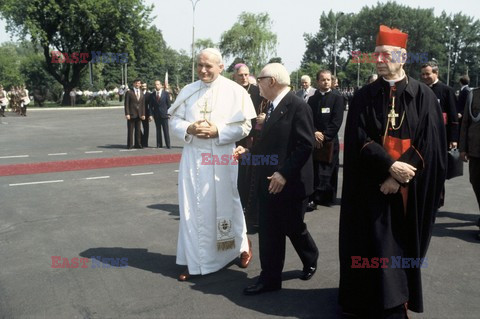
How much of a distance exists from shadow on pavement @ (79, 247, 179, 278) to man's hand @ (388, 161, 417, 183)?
2.39 metres

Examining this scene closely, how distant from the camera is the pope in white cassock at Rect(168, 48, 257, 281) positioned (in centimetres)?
451

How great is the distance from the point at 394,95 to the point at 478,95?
322 cm

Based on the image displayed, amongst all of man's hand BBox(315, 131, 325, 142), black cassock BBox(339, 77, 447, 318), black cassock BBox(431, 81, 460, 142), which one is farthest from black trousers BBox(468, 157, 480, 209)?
black cassock BBox(339, 77, 447, 318)

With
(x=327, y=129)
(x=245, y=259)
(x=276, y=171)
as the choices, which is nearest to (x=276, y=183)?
(x=276, y=171)

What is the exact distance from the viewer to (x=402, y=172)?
10.8ft

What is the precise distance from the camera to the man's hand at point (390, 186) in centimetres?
336

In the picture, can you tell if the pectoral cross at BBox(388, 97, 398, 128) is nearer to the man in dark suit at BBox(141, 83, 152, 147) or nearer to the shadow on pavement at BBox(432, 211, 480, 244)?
the shadow on pavement at BBox(432, 211, 480, 244)

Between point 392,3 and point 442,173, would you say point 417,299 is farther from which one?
point 392,3

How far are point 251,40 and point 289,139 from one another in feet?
223

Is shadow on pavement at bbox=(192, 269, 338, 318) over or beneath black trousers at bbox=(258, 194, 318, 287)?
beneath

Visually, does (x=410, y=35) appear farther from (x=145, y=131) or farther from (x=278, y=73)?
(x=278, y=73)

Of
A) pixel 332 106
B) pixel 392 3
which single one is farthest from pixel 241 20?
pixel 332 106

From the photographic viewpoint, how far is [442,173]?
3.48 meters

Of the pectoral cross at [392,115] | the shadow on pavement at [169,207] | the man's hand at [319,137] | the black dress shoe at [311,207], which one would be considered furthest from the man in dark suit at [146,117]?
the pectoral cross at [392,115]
